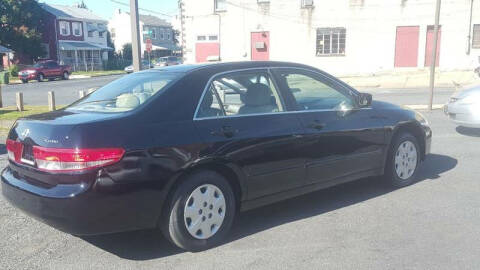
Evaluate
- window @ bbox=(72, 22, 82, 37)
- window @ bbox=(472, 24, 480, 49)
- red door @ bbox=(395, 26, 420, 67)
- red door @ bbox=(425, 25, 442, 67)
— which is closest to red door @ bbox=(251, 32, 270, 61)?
red door @ bbox=(395, 26, 420, 67)

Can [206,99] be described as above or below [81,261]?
above

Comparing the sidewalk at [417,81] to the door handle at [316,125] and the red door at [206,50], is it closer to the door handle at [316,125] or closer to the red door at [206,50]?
the red door at [206,50]

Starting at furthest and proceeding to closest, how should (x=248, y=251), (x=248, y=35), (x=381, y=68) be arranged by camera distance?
(x=248, y=35) < (x=381, y=68) < (x=248, y=251)

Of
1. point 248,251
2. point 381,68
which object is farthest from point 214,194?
point 381,68

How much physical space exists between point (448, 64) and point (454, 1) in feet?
12.5

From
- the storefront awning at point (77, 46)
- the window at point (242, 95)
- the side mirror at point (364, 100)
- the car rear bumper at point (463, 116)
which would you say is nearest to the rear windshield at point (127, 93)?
the window at point (242, 95)

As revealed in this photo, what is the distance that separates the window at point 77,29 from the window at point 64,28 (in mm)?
1172

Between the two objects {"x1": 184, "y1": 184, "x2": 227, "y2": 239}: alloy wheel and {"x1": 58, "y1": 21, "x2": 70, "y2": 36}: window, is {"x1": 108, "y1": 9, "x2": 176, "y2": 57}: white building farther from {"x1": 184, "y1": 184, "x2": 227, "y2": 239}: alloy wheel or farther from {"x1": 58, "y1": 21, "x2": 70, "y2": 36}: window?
{"x1": 184, "y1": 184, "x2": 227, "y2": 239}: alloy wheel

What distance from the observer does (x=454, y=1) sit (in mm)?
28344

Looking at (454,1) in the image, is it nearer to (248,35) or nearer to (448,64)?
(448,64)

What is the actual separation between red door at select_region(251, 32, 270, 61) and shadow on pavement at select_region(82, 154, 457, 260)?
25898 millimetres

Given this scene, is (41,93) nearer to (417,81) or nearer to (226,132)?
(417,81)

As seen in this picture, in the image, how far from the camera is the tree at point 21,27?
46094mm

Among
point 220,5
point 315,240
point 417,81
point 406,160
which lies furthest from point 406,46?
point 315,240
